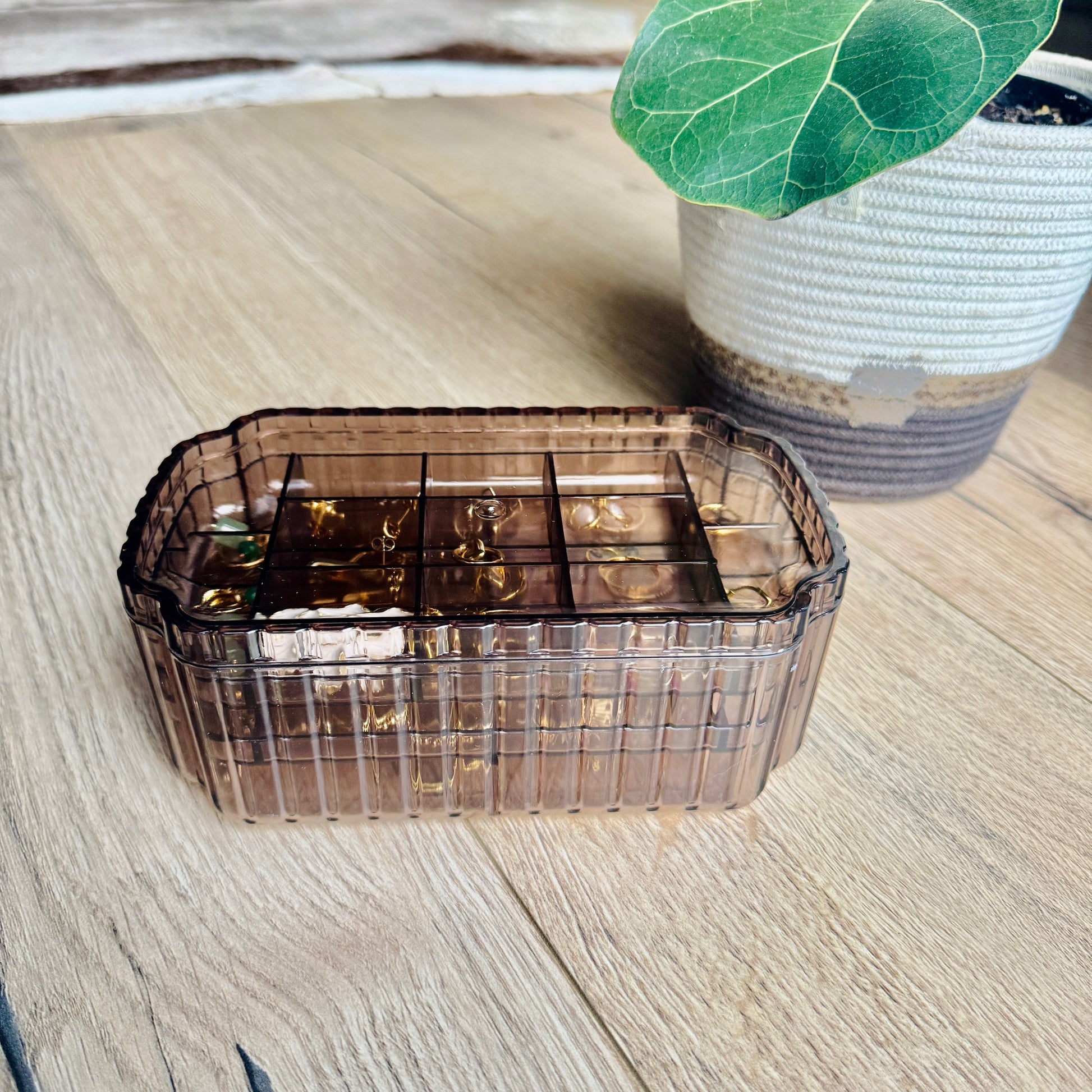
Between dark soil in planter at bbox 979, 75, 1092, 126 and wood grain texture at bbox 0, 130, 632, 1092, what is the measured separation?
0.53m

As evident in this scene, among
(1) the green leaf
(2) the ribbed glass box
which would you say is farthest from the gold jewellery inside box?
(1) the green leaf

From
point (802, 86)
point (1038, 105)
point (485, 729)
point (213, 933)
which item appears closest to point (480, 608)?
point (485, 729)

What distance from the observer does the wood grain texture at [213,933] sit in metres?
0.36

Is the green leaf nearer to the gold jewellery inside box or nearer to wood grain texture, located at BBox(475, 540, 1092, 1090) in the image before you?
the gold jewellery inside box

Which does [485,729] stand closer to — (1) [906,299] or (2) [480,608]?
(2) [480,608]

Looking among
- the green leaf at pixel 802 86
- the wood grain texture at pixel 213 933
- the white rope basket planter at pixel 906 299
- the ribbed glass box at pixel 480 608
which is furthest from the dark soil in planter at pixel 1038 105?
the wood grain texture at pixel 213 933

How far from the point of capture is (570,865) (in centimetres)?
43

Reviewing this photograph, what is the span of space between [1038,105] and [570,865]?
1.79 feet

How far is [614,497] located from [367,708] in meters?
0.17

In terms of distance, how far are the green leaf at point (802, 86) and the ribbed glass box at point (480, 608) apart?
0.12 m

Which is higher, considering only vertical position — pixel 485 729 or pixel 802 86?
pixel 802 86

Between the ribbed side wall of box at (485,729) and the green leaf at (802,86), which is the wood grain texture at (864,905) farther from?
the green leaf at (802,86)

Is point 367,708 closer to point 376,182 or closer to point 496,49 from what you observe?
point 376,182

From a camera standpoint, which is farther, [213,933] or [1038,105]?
[1038,105]
